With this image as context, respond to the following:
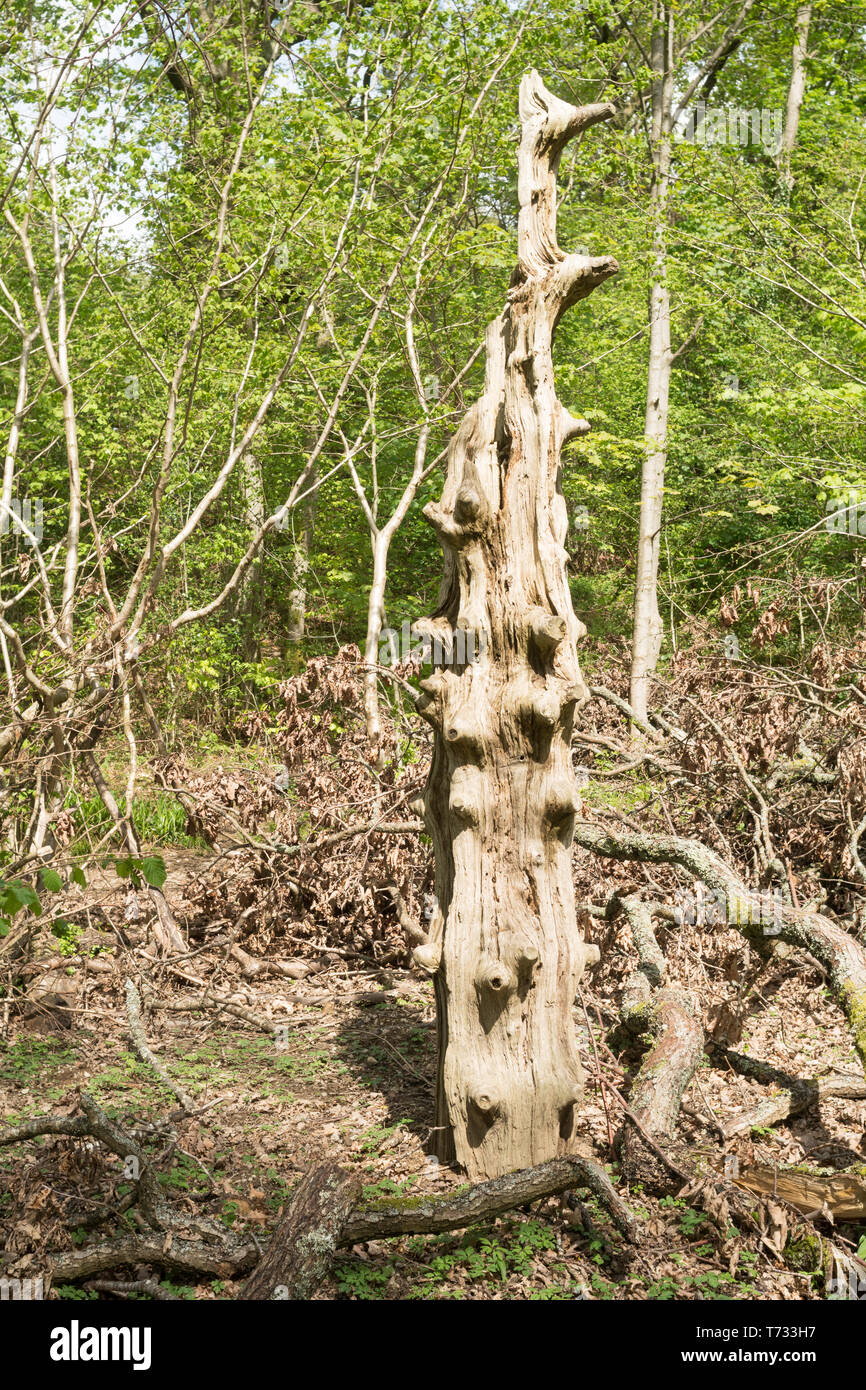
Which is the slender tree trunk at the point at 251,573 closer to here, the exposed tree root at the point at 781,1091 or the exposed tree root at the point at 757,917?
the exposed tree root at the point at 757,917

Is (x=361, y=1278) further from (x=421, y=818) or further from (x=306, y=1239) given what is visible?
(x=421, y=818)

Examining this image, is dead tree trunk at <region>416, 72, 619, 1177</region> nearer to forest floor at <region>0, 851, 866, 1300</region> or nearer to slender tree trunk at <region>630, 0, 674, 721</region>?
forest floor at <region>0, 851, 866, 1300</region>

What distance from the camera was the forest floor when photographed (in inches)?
133

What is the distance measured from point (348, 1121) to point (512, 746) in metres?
1.79

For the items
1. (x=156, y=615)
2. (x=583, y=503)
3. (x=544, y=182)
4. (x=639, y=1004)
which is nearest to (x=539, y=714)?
(x=639, y=1004)

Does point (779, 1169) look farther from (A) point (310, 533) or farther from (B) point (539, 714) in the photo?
(A) point (310, 533)

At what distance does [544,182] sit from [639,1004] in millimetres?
3384

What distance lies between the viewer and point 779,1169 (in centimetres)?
→ 385

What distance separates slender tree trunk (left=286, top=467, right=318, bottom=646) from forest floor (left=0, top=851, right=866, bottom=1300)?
7.68 meters

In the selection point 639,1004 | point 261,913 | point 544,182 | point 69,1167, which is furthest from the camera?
point 261,913

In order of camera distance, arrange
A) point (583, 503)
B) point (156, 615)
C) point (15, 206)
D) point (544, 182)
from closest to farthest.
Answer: point (544, 182) → point (15, 206) → point (156, 615) → point (583, 503)

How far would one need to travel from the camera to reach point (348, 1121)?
176 inches

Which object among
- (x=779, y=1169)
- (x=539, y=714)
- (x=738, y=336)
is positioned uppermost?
(x=738, y=336)

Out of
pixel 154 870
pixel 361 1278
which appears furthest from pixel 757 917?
pixel 154 870
